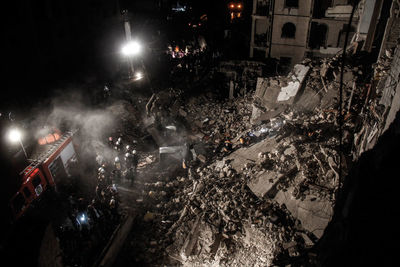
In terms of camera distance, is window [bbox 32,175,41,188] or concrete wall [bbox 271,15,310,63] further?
concrete wall [bbox 271,15,310,63]

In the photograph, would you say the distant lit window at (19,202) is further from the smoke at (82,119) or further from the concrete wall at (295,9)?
the concrete wall at (295,9)

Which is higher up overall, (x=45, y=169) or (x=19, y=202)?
(x=45, y=169)

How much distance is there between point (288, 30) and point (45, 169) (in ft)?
77.2

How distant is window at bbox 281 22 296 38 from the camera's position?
23.5 m

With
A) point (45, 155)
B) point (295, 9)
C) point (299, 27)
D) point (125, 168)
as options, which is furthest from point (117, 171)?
point (295, 9)

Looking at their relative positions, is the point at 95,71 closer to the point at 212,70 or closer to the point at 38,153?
the point at 212,70

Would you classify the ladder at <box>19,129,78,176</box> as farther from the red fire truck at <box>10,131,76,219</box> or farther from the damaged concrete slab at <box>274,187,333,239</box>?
the damaged concrete slab at <box>274,187,333,239</box>

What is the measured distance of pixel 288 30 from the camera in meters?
24.0

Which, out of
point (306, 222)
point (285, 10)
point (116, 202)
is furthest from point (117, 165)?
point (285, 10)

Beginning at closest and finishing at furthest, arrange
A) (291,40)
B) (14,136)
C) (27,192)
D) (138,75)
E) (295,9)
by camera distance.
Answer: (27,192) < (14,136) < (138,75) < (295,9) < (291,40)

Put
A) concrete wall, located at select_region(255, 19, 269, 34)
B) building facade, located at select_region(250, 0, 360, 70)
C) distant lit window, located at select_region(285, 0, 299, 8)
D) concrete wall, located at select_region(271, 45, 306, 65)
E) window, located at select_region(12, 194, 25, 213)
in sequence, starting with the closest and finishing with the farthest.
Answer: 1. window, located at select_region(12, 194, 25, 213)
2. building facade, located at select_region(250, 0, 360, 70)
3. distant lit window, located at select_region(285, 0, 299, 8)
4. concrete wall, located at select_region(271, 45, 306, 65)
5. concrete wall, located at select_region(255, 19, 269, 34)

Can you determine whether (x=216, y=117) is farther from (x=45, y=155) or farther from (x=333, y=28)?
(x=333, y=28)

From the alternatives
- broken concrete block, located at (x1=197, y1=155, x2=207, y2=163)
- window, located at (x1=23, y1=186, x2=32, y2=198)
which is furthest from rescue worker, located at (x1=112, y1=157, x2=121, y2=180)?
broken concrete block, located at (x1=197, y1=155, x2=207, y2=163)

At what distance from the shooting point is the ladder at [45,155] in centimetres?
1031
